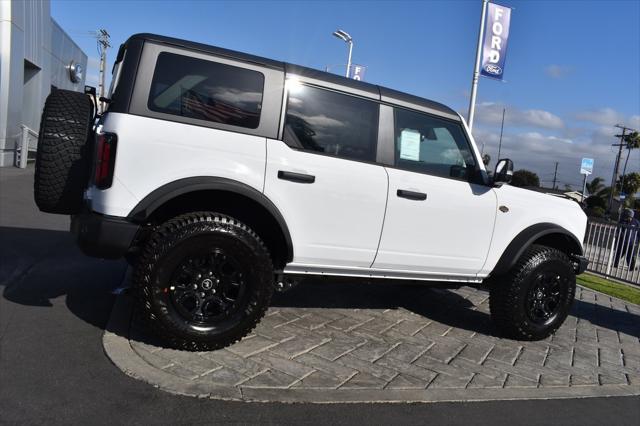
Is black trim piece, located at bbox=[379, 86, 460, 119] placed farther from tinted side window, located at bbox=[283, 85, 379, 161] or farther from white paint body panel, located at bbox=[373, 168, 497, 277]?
white paint body panel, located at bbox=[373, 168, 497, 277]

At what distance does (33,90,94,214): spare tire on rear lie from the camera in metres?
3.54

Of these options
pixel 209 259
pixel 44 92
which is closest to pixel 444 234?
pixel 209 259

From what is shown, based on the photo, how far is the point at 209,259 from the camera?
3617mm

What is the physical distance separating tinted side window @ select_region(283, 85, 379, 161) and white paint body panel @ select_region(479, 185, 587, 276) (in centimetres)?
142

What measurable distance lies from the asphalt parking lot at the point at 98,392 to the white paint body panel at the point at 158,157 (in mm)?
1065

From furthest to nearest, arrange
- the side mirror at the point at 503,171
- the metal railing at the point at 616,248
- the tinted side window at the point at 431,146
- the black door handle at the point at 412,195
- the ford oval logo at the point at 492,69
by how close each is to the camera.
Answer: the ford oval logo at the point at 492,69, the metal railing at the point at 616,248, the side mirror at the point at 503,171, the tinted side window at the point at 431,146, the black door handle at the point at 412,195

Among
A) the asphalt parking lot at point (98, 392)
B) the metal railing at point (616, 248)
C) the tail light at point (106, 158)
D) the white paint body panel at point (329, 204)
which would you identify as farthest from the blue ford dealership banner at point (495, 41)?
the tail light at point (106, 158)

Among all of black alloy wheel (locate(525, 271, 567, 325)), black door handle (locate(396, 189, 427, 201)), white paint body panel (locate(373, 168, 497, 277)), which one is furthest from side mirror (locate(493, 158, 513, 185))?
black alloy wheel (locate(525, 271, 567, 325))

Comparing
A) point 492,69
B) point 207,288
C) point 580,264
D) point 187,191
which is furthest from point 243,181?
point 492,69

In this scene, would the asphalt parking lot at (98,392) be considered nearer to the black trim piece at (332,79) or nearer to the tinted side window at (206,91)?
the tinted side window at (206,91)

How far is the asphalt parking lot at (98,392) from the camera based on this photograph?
9.36 ft

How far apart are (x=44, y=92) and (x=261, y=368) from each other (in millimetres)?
21408

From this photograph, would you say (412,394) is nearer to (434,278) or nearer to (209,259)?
(434,278)

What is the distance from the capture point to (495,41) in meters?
10.9
